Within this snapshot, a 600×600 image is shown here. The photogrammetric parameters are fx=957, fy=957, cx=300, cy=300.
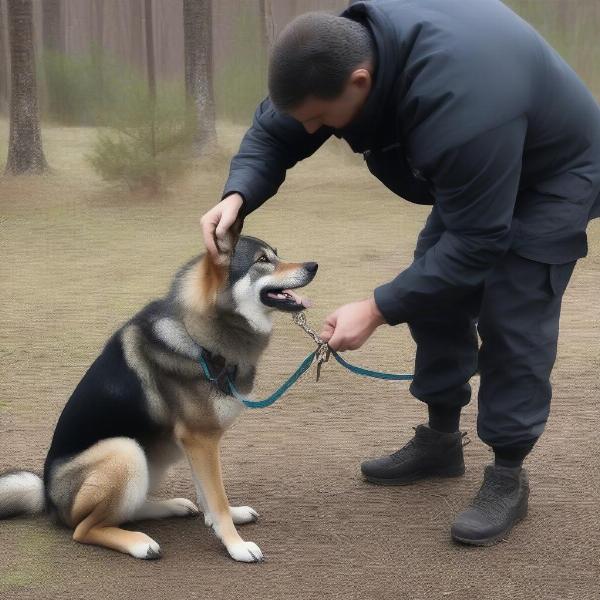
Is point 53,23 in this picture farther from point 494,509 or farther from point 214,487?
point 494,509

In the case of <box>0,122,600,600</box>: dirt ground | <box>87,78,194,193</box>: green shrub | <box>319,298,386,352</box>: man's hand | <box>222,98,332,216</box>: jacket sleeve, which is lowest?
<box>87,78,194,193</box>: green shrub

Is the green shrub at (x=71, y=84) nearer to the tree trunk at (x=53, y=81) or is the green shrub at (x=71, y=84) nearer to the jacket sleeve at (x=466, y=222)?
the tree trunk at (x=53, y=81)

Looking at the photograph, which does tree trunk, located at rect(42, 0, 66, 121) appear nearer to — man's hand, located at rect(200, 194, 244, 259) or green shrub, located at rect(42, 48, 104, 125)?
green shrub, located at rect(42, 48, 104, 125)

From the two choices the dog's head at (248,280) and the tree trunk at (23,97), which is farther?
the tree trunk at (23,97)

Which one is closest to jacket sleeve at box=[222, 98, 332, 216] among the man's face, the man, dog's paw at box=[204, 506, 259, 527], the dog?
the man

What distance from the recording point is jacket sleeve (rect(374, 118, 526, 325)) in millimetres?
3102

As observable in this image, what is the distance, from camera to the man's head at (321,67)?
2994mm

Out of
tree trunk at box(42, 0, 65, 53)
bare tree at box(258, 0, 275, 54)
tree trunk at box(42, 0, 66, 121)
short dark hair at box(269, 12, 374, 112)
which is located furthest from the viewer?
tree trunk at box(42, 0, 65, 53)

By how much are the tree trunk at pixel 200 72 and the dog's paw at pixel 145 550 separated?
1370 cm

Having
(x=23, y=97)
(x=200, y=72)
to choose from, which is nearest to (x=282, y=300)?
(x=23, y=97)

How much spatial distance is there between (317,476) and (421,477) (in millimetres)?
486

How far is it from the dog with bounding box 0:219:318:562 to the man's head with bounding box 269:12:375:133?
2.23 feet

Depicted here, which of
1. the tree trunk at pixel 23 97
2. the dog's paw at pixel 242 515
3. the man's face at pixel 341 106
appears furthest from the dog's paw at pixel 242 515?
the tree trunk at pixel 23 97

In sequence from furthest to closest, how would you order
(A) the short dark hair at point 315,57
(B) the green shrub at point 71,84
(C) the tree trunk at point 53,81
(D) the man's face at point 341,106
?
(C) the tree trunk at point 53,81
(B) the green shrub at point 71,84
(D) the man's face at point 341,106
(A) the short dark hair at point 315,57
